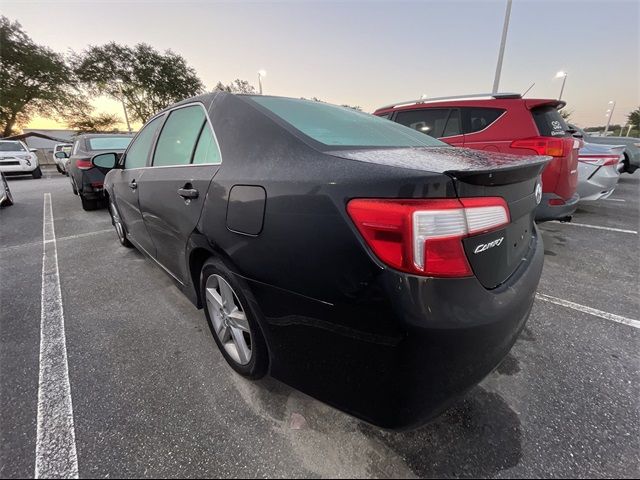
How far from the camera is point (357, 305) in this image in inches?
39.4

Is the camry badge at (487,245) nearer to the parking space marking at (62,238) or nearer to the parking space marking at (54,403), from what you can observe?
the parking space marking at (54,403)

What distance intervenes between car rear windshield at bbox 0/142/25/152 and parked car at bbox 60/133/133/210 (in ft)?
27.6

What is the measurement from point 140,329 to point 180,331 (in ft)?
1.04

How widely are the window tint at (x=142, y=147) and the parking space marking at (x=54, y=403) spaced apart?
1433 mm

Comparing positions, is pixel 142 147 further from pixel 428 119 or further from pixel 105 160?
pixel 428 119

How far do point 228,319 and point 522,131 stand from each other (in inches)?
154

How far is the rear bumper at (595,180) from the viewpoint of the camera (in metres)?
4.81

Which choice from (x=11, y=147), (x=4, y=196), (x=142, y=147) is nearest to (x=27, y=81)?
(x=11, y=147)

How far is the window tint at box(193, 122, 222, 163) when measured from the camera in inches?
65.7

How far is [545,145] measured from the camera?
3340 mm

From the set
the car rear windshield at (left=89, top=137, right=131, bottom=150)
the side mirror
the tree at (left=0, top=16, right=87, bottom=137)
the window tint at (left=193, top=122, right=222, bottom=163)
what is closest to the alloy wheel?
the window tint at (left=193, top=122, right=222, bottom=163)

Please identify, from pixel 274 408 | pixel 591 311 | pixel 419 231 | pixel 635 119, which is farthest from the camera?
pixel 635 119

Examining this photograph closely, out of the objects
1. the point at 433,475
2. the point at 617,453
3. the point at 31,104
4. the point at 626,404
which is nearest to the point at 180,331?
the point at 433,475

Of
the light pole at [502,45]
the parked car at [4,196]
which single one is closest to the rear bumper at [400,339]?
the parked car at [4,196]
